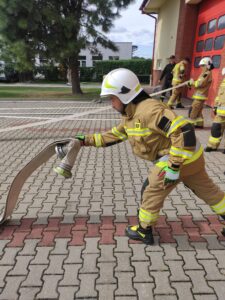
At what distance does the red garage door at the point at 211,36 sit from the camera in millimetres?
10836

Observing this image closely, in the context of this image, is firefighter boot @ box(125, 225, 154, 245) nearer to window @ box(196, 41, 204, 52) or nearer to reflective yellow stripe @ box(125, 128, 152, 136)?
reflective yellow stripe @ box(125, 128, 152, 136)

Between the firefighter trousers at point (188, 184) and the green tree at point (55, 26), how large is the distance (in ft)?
40.6

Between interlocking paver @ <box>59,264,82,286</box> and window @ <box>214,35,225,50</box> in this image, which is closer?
interlocking paver @ <box>59,264,82,286</box>

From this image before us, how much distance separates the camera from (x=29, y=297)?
238 centimetres

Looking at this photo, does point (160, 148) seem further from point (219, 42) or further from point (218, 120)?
point (219, 42)

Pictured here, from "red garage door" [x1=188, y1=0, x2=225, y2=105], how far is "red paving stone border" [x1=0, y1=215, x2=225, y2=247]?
24.5ft

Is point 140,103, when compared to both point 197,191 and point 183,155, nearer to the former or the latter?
point 183,155

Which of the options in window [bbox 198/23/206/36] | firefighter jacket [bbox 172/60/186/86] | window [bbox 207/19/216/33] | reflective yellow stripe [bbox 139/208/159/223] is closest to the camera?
reflective yellow stripe [bbox 139/208/159/223]

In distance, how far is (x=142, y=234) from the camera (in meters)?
3.07

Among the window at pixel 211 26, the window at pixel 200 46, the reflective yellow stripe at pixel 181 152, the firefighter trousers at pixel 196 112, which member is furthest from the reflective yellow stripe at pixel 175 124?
the window at pixel 200 46

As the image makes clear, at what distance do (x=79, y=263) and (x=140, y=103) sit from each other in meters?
1.56

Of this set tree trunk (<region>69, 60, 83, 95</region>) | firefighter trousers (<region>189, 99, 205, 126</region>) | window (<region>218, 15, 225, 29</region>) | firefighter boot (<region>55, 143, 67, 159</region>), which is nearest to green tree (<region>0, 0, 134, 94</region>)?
tree trunk (<region>69, 60, 83, 95</region>)

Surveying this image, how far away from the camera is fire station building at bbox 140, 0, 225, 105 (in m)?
11.0

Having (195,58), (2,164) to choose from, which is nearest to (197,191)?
(2,164)
